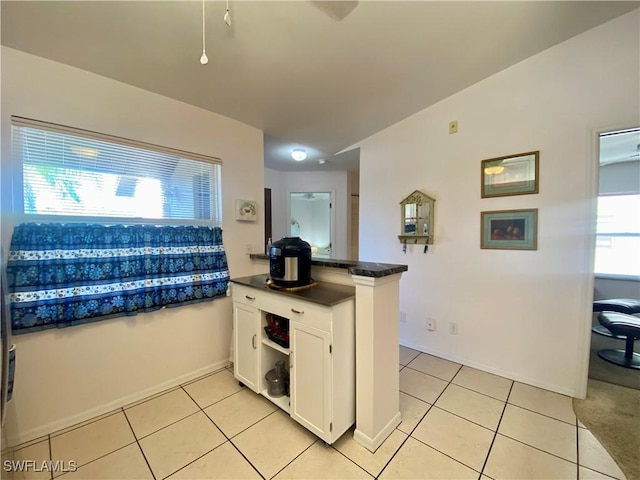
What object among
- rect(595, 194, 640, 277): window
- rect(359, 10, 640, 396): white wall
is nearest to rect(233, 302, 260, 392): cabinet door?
rect(359, 10, 640, 396): white wall

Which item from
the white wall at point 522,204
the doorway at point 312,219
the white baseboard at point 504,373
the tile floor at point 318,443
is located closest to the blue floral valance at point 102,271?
the tile floor at point 318,443

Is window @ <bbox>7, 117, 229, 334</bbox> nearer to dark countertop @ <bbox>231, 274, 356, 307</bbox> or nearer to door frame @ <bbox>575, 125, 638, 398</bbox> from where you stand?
dark countertop @ <bbox>231, 274, 356, 307</bbox>

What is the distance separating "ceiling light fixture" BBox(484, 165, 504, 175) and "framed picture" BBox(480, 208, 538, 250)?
1.15 ft

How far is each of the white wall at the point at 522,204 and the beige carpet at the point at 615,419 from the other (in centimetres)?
16

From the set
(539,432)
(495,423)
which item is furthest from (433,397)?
(539,432)

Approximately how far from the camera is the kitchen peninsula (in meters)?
1.53

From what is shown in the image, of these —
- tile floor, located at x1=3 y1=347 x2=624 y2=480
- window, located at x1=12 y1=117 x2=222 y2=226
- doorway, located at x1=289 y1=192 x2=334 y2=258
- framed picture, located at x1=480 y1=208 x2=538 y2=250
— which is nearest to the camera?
tile floor, located at x1=3 y1=347 x2=624 y2=480

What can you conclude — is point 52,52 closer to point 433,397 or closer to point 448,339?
point 433,397

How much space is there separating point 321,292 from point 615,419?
7.17 ft

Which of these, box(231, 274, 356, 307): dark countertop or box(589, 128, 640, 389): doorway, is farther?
box(589, 128, 640, 389): doorway

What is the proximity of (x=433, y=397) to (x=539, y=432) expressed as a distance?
2.11 feet

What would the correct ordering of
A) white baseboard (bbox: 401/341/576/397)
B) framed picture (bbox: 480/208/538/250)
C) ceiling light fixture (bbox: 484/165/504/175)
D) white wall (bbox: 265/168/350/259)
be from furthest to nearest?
white wall (bbox: 265/168/350/259)
ceiling light fixture (bbox: 484/165/504/175)
framed picture (bbox: 480/208/538/250)
white baseboard (bbox: 401/341/576/397)

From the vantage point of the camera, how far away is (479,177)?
2.42 meters

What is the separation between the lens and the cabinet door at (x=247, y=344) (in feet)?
6.51
